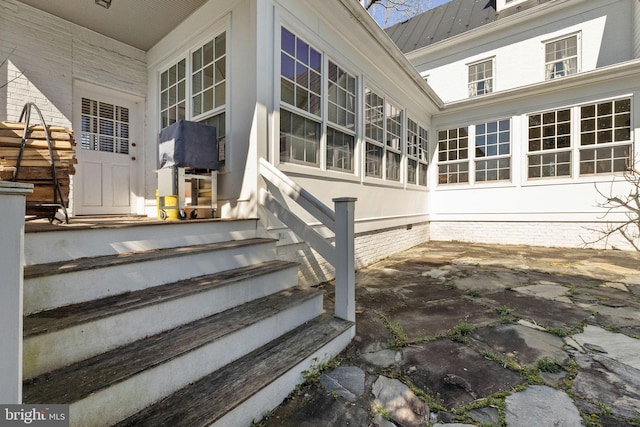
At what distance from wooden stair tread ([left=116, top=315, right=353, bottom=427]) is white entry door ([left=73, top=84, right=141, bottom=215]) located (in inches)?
165

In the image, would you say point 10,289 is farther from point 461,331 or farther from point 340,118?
point 340,118

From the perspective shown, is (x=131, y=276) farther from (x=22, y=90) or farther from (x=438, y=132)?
(x=438, y=132)

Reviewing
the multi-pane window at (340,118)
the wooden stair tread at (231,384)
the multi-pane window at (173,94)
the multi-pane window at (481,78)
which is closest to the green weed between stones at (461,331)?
the wooden stair tread at (231,384)

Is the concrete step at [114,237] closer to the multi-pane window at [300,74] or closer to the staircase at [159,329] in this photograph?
the staircase at [159,329]

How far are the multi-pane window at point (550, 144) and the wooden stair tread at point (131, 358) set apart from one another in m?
7.80

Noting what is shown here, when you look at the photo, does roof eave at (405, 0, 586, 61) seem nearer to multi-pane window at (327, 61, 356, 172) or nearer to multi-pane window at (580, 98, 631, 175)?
multi-pane window at (580, 98, 631, 175)

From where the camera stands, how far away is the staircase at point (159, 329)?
46.8 inches

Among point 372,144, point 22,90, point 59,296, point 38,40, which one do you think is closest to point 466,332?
point 59,296

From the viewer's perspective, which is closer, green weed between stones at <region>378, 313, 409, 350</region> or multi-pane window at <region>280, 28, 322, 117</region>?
green weed between stones at <region>378, 313, 409, 350</region>

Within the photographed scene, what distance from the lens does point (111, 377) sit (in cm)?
118

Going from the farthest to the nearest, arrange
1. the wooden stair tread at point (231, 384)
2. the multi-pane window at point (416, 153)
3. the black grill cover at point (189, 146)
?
the multi-pane window at point (416, 153) < the black grill cover at point (189, 146) < the wooden stair tread at point (231, 384)

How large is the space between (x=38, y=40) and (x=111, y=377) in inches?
197

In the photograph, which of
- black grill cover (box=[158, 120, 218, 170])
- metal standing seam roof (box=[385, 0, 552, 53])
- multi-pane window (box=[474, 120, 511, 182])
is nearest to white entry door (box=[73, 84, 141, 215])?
black grill cover (box=[158, 120, 218, 170])

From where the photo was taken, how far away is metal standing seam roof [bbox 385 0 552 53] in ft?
28.8
